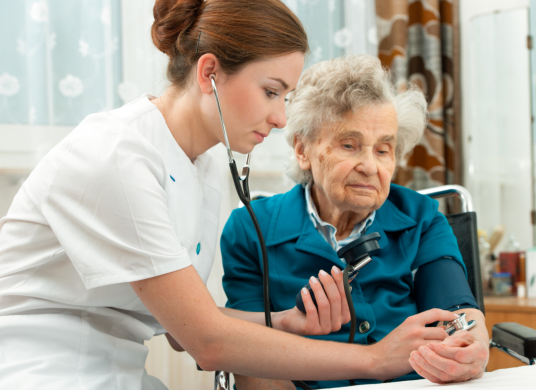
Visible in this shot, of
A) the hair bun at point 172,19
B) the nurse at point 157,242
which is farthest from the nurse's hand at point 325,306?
the hair bun at point 172,19

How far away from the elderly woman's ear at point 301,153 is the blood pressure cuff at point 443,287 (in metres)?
0.39

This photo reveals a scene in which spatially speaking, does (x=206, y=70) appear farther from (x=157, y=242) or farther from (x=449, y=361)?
(x=449, y=361)

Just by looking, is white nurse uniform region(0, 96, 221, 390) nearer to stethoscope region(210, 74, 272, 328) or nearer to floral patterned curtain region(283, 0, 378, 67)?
stethoscope region(210, 74, 272, 328)

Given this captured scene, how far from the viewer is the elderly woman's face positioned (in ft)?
3.84

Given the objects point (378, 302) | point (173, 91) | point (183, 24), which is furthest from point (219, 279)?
point (183, 24)

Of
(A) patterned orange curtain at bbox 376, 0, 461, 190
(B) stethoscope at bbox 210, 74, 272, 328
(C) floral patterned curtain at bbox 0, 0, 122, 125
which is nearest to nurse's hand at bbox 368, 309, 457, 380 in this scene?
(B) stethoscope at bbox 210, 74, 272, 328

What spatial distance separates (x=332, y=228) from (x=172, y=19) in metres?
0.63

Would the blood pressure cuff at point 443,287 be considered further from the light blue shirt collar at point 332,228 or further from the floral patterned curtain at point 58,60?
the floral patterned curtain at point 58,60

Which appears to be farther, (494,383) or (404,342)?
(404,342)

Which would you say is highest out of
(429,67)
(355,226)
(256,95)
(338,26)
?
(338,26)

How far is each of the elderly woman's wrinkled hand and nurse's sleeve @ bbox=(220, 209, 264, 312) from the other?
46 cm

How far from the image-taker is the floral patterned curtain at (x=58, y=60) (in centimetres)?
167

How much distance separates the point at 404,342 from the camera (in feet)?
2.97

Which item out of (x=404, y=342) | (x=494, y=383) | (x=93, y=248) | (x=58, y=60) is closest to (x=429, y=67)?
(x=58, y=60)
